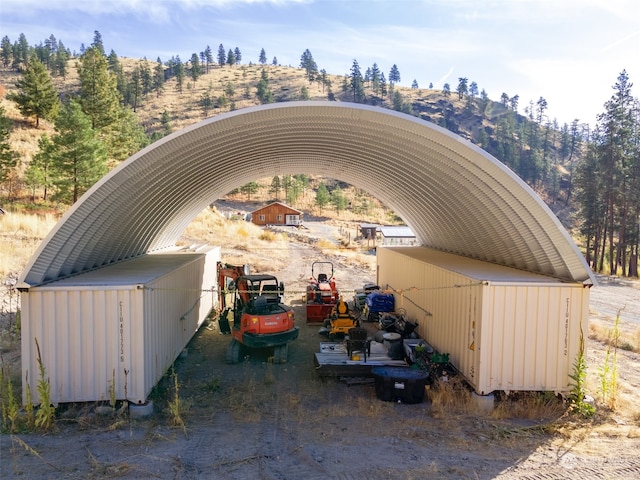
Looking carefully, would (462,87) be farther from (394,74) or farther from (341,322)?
(341,322)

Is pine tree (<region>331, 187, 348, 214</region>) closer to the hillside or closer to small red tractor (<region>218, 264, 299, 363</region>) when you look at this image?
the hillside

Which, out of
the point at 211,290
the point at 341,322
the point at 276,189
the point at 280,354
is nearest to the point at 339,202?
the point at 276,189

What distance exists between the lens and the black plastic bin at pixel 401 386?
32.0ft

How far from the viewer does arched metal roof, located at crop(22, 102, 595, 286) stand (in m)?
9.57

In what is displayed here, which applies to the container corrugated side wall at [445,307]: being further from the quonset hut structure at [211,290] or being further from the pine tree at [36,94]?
the pine tree at [36,94]

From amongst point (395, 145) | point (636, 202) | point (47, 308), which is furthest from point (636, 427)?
point (636, 202)

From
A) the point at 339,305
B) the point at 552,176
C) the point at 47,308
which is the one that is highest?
the point at 552,176

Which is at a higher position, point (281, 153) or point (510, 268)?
point (281, 153)

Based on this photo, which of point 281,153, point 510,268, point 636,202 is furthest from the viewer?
point 636,202

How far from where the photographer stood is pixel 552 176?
96188 mm

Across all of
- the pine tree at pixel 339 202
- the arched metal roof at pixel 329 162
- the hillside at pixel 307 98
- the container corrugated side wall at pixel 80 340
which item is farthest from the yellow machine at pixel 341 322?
the hillside at pixel 307 98

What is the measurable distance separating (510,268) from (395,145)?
173 inches

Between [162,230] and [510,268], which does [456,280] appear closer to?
[510,268]

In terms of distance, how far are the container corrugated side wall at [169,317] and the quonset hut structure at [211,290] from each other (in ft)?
0.14
